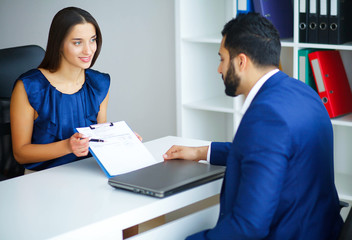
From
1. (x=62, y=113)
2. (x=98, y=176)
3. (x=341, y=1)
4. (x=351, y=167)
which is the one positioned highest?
(x=341, y=1)

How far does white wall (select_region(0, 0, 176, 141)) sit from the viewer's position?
12.5ft

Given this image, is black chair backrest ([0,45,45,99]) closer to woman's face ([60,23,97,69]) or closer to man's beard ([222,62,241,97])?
woman's face ([60,23,97,69])

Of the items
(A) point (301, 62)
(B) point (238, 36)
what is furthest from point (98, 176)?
(A) point (301, 62)

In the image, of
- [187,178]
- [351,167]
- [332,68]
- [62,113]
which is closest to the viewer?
[187,178]

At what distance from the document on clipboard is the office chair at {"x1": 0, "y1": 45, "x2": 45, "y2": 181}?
1.92 ft

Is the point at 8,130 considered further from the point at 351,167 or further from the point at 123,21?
the point at 351,167

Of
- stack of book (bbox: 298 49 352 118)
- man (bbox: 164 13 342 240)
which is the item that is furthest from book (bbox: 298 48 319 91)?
man (bbox: 164 13 342 240)

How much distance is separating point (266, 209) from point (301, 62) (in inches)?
63.5

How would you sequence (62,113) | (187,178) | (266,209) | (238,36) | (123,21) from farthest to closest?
(123,21)
(62,113)
(187,178)
(238,36)
(266,209)

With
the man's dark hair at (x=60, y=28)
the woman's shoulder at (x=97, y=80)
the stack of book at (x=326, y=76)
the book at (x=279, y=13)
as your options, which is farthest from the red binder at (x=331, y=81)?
the man's dark hair at (x=60, y=28)

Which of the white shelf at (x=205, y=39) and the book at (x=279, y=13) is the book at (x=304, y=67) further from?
the white shelf at (x=205, y=39)

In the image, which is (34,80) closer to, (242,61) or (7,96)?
(7,96)

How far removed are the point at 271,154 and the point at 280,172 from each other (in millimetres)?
51

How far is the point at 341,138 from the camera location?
3.23 metres
